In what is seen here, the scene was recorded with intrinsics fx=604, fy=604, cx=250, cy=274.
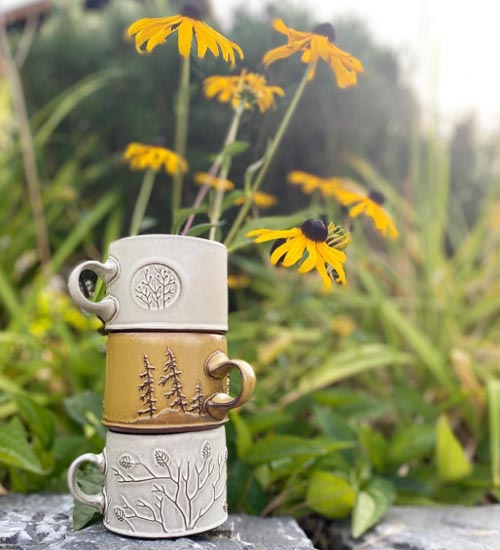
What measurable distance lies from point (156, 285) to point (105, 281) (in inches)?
3.1

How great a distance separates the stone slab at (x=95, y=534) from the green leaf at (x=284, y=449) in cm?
10

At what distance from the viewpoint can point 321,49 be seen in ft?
2.71

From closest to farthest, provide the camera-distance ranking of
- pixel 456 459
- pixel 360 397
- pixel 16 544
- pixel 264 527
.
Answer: pixel 16 544 → pixel 264 527 → pixel 456 459 → pixel 360 397

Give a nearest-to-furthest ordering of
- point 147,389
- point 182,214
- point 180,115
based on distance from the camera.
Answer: point 147,389 < point 182,214 < point 180,115

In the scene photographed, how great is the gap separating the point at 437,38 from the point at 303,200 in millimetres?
674

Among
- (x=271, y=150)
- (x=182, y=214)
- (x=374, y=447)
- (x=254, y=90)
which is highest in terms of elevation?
(x=254, y=90)

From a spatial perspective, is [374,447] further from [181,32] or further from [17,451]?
[181,32]

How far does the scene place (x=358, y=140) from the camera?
2227 millimetres

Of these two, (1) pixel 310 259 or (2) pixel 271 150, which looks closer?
(1) pixel 310 259

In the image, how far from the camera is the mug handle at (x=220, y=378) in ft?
2.52

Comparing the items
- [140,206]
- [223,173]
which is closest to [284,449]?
[223,173]

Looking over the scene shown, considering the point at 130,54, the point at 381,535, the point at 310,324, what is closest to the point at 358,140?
the point at 310,324

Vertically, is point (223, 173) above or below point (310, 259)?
above

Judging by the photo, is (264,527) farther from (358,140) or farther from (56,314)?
(358,140)
